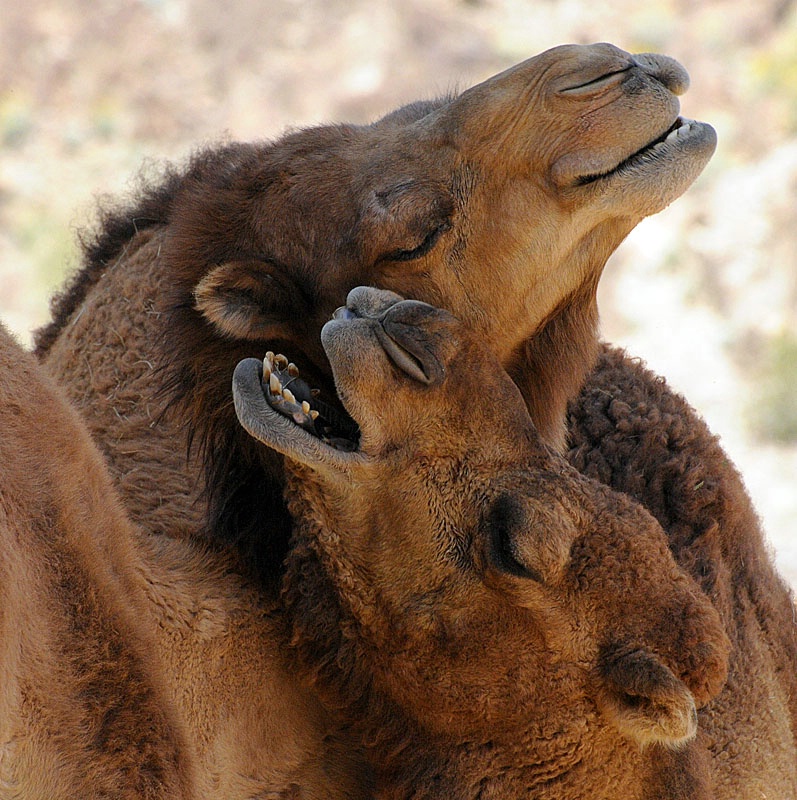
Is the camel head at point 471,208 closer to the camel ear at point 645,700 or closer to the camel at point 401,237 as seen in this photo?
the camel at point 401,237

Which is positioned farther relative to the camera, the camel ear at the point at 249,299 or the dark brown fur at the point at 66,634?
the camel ear at the point at 249,299

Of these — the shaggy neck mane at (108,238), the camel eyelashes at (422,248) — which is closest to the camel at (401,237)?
the camel eyelashes at (422,248)

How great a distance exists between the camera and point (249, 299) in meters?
3.41

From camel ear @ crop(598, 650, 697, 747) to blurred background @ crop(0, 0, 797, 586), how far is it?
1227cm

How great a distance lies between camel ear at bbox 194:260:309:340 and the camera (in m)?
3.40

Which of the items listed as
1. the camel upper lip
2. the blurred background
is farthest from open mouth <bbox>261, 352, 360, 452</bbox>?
the blurred background

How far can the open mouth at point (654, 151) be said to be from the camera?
3.35m

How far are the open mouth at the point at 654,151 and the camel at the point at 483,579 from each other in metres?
0.65

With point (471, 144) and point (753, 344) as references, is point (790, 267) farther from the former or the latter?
point (471, 144)

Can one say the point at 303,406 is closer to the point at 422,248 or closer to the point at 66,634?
the point at 422,248

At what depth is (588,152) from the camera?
3330 millimetres

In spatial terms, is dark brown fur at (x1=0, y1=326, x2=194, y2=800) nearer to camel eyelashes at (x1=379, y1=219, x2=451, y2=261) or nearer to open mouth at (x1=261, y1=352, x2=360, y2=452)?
open mouth at (x1=261, y1=352, x2=360, y2=452)

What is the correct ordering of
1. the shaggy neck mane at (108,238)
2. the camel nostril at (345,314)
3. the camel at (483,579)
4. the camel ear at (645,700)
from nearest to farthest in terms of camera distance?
the camel ear at (645,700) → the camel at (483,579) → the camel nostril at (345,314) → the shaggy neck mane at (108,238)

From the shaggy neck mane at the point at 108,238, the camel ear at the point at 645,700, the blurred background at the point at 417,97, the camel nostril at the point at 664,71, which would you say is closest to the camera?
the camel ear at the point at 645,700
